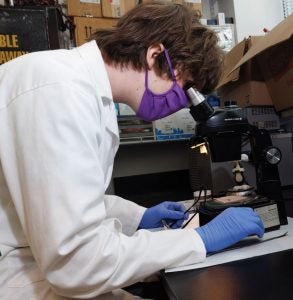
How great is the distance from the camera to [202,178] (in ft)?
5.36

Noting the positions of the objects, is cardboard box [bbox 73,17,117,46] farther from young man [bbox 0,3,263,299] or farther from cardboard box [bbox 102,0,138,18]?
young man [bbox 0,3,263,299]

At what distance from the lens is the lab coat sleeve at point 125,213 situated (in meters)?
1.16

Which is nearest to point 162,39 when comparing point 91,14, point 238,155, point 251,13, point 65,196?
point 238,155

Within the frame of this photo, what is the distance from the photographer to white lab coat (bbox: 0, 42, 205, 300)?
611 mm

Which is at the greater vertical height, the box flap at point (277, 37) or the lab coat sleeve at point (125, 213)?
the box flap at point (277, 37)

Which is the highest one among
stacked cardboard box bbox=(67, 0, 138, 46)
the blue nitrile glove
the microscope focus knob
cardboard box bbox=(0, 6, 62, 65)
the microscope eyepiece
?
stacked cardboard box bbox=(67, 0, 138, 46)

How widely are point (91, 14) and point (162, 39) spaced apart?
110 cm

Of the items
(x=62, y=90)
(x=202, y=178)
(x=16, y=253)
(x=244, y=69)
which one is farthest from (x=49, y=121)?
(x=244, y=69)

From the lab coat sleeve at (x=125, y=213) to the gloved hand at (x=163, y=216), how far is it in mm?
23

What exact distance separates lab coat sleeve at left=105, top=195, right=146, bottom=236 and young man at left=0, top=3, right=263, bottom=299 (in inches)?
12.2

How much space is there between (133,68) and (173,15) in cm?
19

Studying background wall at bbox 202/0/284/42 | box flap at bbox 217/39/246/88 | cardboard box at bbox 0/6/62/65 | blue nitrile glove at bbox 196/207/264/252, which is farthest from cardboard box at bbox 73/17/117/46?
blue nitrile glove at bbox 196/207/264/252

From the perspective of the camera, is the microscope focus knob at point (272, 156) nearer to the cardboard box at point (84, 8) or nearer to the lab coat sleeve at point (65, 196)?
the lab coat sleeve at point (65, 196)

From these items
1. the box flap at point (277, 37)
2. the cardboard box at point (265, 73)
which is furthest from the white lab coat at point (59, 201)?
the cardboard box at point (265, 73)
